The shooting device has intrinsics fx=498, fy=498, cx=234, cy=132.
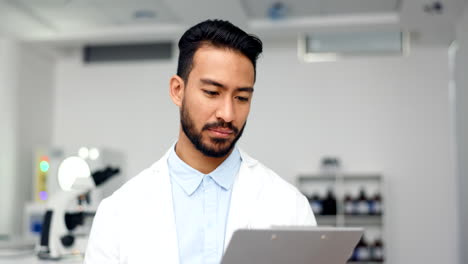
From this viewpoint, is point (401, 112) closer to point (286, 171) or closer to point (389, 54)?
point (389, 54)

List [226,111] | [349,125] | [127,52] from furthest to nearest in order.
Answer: [127,52]
[349,125]
[226,111]

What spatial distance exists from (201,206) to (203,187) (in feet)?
0.16

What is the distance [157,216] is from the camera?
1199mm

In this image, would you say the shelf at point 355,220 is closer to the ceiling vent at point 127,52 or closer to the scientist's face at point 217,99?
the ceiling vent at point 127,52

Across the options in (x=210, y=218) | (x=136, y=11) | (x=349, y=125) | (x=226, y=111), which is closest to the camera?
(x=226, y=111)

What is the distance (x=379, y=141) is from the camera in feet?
17.7

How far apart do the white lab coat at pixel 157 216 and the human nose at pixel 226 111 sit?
21 cm

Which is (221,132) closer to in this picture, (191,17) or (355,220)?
(191,17)

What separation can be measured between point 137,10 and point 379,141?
2867mm

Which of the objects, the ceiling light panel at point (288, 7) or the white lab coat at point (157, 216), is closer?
the white lab coat at point (157, 216)

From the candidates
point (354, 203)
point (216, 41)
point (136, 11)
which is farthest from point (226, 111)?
point (354, 203)

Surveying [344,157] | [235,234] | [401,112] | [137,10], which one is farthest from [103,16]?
[235,234]

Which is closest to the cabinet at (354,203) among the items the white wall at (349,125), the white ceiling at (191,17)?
the white wall at (349,125)

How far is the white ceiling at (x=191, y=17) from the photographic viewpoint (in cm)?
446
